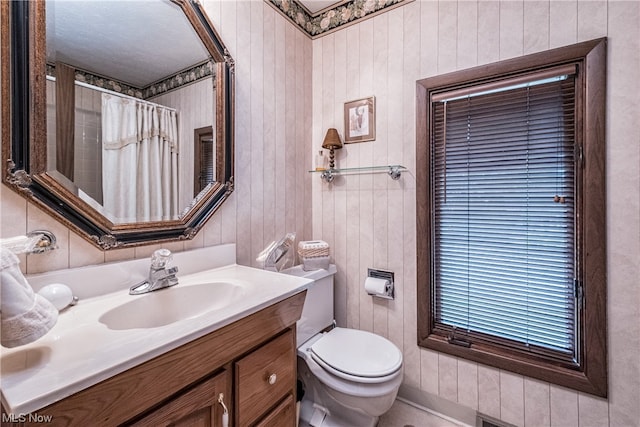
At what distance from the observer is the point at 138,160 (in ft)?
3.66

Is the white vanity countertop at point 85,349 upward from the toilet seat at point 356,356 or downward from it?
upward

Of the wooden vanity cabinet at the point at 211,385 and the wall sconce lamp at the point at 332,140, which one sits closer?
the wooden vanity cabinet at the point at 211,385

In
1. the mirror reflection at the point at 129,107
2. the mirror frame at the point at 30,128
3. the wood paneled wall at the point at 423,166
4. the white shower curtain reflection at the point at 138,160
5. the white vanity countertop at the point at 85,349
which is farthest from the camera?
the wood paneled wall at the point at 423,166

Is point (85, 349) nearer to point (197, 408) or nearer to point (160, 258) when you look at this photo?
point (197, 408)

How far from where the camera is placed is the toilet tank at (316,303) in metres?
1.59

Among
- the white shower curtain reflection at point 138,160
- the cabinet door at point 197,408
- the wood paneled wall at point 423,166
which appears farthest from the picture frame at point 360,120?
the cabinet door at point 197,408

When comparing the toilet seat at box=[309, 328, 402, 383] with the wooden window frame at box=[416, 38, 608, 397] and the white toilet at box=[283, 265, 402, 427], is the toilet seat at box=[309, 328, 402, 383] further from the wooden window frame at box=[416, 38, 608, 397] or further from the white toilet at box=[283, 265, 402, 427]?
the wooden window frame at box=[416, 38, 608, 397]

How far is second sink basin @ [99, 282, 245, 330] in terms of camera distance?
92 cm

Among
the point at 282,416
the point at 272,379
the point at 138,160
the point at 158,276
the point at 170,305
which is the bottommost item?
the point at 282,416

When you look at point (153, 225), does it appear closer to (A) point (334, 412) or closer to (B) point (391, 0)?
(A) point (334, 412)

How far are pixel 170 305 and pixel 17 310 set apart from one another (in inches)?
21.0

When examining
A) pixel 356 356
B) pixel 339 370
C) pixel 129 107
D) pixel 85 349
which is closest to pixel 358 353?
pixel 356 356

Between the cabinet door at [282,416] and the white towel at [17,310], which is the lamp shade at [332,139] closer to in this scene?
the cabinet door at [282,416]

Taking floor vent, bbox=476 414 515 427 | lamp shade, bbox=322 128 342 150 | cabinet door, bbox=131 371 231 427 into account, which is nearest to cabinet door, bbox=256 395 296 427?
cabinet door, bbox=131 371 231 427
